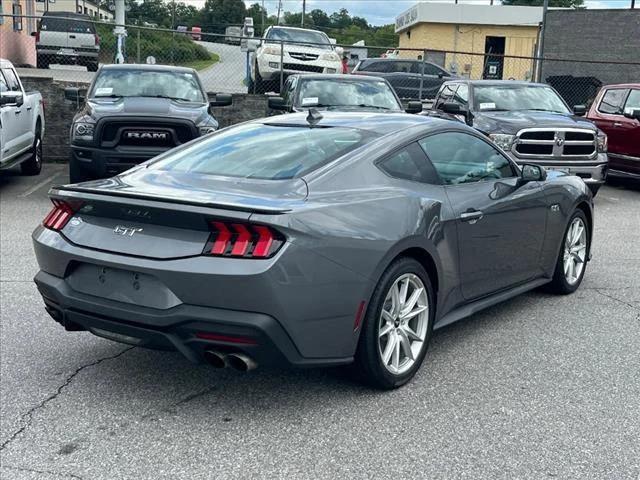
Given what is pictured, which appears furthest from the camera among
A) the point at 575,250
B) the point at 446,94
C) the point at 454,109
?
the point at 446,94

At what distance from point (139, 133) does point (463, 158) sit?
6.31m

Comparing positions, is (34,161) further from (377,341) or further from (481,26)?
(481,26)

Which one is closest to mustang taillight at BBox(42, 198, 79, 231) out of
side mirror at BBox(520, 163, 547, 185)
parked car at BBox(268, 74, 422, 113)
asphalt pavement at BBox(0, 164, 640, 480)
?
asphalt pavement at BBox(0, 164, 640, 480)

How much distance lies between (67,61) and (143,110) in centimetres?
1206

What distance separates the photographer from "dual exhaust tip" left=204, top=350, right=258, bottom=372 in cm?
386

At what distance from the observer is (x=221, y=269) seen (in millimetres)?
3744

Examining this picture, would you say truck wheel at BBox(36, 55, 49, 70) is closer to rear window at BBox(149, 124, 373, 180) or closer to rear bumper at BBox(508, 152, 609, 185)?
rear bumper at BBox(508, 152, 609, 185)

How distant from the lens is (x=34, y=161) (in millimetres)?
13617

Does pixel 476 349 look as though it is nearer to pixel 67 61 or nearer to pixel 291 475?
pixel 291 475

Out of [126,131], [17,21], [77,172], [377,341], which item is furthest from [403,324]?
[17,21]

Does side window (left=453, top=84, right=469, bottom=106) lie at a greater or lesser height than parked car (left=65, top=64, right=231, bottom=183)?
greater

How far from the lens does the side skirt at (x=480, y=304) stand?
5.00 m

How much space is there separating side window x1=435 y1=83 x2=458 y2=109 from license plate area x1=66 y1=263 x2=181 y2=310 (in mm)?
10347

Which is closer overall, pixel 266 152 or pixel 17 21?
pixel 266 152
